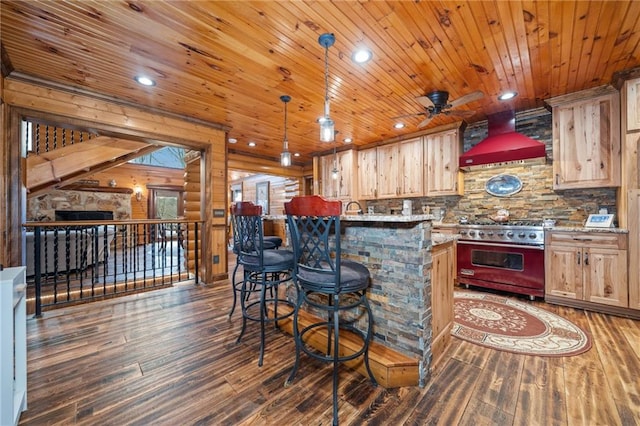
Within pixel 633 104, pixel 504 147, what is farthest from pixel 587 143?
pixel 504 147

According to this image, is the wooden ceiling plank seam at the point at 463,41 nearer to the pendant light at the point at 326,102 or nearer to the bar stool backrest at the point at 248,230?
the pendant light at the point at 326,102

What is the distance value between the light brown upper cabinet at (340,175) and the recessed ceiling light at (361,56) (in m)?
2.86

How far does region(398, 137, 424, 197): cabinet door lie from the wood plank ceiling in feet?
4.52

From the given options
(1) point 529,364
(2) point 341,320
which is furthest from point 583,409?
(2) point 341,320

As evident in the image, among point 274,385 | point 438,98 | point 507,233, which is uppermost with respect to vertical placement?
point 438,98

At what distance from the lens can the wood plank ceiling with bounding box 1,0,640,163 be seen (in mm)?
1837

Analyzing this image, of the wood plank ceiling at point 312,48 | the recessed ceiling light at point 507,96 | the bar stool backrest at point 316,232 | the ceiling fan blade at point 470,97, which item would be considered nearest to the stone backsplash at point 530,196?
the wood plank ceiling at point 312,48

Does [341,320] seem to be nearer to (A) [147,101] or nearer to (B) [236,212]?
(B) [236,212]

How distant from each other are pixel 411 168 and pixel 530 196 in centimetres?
183

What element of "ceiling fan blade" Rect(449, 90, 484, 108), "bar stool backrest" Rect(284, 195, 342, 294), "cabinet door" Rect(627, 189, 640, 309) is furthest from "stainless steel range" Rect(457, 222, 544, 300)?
"bar stool backrest" Rect(284, 195, 342, 294)

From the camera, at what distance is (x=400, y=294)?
1788 mm

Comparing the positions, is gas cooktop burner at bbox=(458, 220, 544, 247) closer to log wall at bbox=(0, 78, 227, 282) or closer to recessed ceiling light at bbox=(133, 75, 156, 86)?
log wall at bbox=(0, 78, 227, 282)

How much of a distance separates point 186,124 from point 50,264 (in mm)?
3456

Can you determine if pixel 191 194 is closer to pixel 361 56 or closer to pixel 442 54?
→ pixel 361 56
